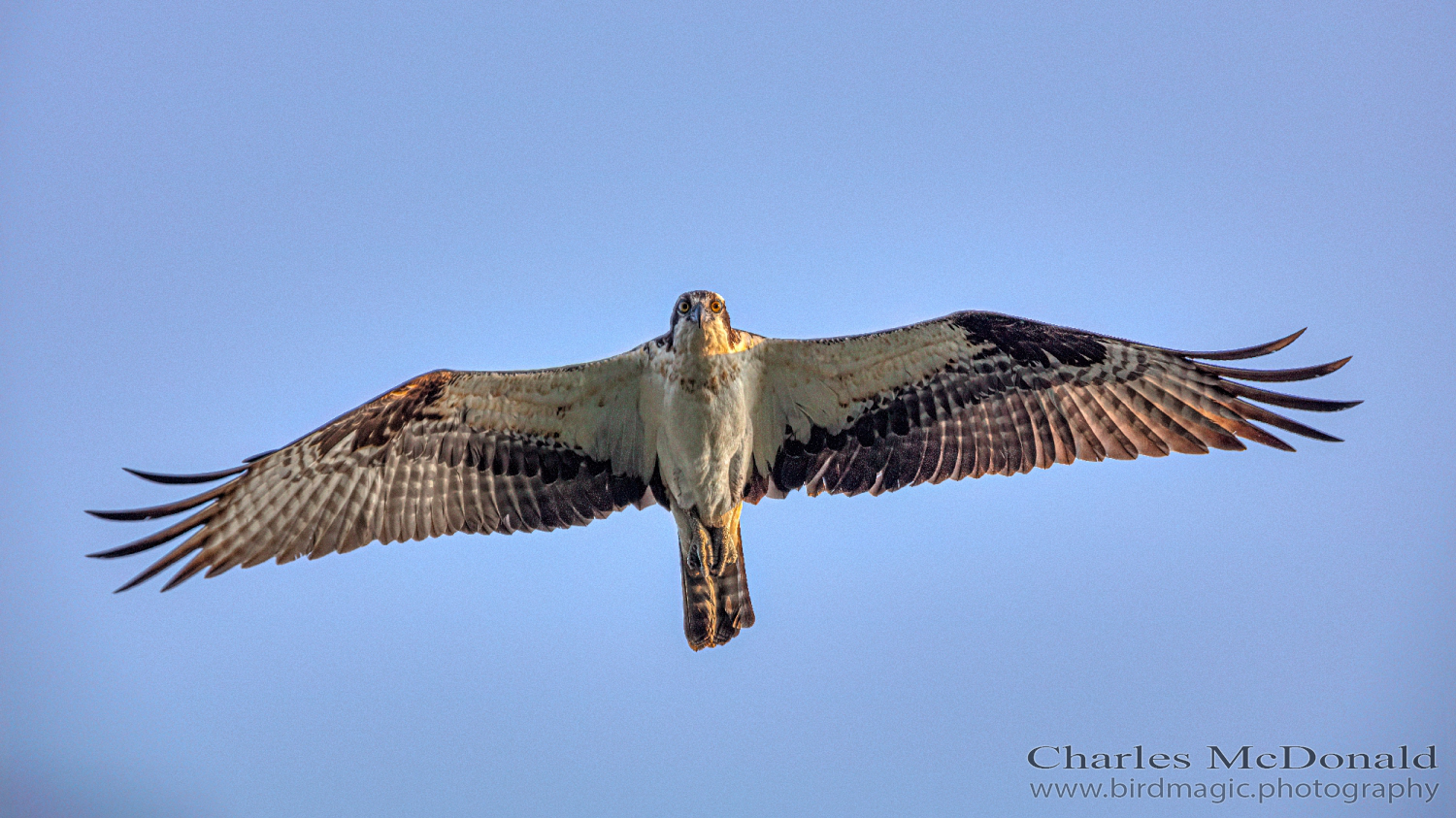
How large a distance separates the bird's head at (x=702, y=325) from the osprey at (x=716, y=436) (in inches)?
3.7

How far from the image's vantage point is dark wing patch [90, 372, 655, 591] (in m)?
9.40

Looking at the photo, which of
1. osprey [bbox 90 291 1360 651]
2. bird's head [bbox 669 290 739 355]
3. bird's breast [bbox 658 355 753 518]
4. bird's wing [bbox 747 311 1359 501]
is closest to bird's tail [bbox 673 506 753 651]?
osprey [bbox 90 291 1360 651]

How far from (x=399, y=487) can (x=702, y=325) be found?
315 cm

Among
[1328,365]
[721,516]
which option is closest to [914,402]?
[721,516]

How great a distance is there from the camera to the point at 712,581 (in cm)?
948

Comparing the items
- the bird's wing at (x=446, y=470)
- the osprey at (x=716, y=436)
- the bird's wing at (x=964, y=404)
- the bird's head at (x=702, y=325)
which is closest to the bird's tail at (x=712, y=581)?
the osprey at (x=716, y=436)

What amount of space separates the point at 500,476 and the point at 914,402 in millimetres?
3653

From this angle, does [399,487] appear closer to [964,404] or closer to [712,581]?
[712,581]

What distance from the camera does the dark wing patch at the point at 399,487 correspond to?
30.8 ft

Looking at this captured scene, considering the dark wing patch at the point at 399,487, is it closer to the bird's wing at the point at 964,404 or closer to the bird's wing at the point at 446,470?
the bird's wing at the point at 446,470

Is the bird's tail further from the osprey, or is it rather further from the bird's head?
the bird's head

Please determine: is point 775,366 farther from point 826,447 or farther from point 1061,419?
point 1061,419

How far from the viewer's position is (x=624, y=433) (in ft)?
32.6

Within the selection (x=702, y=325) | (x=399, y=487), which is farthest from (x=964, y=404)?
(x=399, y=487)
